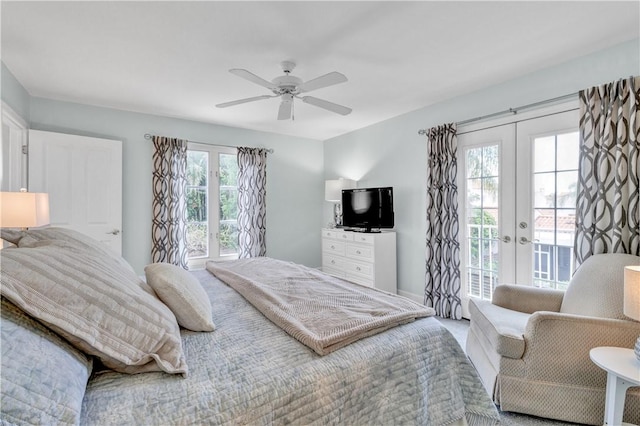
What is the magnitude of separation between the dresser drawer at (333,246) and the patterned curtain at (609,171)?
2.68m

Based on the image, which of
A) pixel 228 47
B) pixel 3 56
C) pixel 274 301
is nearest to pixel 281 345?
pixel 274 301

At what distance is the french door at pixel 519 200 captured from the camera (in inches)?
102

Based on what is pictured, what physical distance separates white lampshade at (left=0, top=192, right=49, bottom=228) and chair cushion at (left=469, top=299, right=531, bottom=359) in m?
3.28

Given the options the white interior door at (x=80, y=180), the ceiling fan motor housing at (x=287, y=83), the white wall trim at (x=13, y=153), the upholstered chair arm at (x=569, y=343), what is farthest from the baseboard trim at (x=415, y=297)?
the white wall trim at (x=13, y=153)

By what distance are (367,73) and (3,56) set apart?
302 cm

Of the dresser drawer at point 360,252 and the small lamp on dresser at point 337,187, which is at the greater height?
the small lamp on dresser at point 337,187

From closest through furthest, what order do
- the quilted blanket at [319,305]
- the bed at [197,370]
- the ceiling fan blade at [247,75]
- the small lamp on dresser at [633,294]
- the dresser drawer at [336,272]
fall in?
the bed at [197,370], the quilted blanket at [319,305], the small lamp on dresser at [633,294], the ceiling fan blade at [247,75], the dresser drawer at [336,272]

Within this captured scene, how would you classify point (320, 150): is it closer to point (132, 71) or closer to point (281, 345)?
point (132, 71)

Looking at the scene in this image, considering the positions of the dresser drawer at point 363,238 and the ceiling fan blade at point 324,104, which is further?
the dresser drawer at point 363,238

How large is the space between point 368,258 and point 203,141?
9.43 feet

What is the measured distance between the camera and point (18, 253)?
36.7 inches

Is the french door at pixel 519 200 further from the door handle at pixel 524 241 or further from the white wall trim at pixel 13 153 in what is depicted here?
the white wall trim at pixel 13 153

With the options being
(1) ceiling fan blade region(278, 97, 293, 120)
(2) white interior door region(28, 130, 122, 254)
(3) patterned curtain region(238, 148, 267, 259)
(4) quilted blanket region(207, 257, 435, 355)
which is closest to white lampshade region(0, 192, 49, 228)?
(2) white interior door region(28, 130, 122, 254)

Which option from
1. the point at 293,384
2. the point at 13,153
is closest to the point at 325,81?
the point at 293,384
